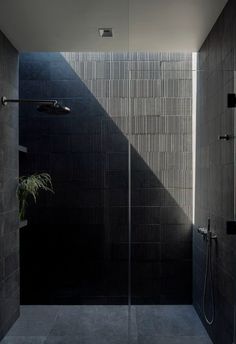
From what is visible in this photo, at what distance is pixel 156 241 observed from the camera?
105 inches

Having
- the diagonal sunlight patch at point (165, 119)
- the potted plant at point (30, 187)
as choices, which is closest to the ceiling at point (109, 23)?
the diagonal sunlight patch at point (165, 119)

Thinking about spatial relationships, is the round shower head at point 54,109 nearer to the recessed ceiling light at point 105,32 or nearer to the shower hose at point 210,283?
the recessed ceiling light at point 105,32

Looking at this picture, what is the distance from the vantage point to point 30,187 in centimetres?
305

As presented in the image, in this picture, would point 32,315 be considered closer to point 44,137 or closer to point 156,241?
point 156,241

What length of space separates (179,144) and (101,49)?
1132 millimetres

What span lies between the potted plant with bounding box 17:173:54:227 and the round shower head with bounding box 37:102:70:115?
0.52m

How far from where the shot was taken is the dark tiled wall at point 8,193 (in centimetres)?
285

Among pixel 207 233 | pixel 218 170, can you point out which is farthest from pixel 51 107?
pixel 207 233

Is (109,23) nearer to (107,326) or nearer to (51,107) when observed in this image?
(51,107)

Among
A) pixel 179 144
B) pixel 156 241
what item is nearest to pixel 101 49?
pixel 179 144

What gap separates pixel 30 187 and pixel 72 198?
1.16ft

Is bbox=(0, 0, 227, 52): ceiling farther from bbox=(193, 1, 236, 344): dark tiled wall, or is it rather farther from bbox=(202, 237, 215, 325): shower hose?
bbox=(202, 237, 215, 325): shower hose

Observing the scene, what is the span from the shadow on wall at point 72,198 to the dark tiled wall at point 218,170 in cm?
65

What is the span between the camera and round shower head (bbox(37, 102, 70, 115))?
3.07 m
